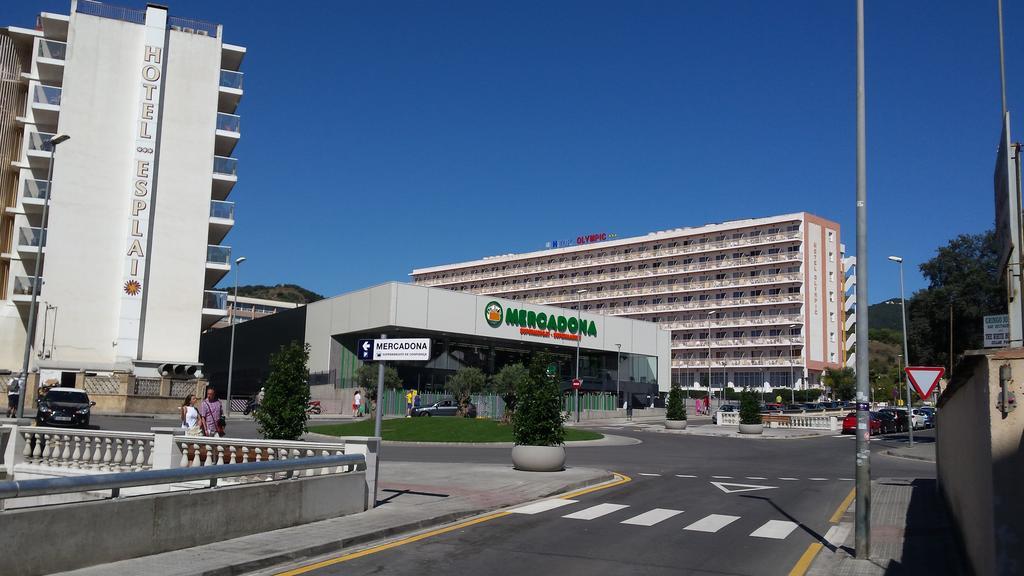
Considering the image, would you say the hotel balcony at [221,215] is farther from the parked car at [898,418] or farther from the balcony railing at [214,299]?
the parked car at [898,418]

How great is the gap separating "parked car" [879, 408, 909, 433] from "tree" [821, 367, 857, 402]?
1900 inches

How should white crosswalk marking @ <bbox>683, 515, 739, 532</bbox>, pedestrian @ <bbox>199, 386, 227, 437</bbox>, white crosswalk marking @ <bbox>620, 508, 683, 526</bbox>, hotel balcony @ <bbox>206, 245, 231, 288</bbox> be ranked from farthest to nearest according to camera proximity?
hotel balcony @ <bbox>206, 245, 231, 288</bbox> < pedestrian @ <bbox>199, 386, 227, 437</bbox> < white crosswalk marking @ <bbox>620, 508, 683, 526</bbox> < white crosswalk marking @ <bbox>683, 515, 739, 532</bbox>

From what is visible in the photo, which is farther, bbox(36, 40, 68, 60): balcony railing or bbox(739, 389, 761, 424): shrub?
bbox(36, 40, 68, 60): balcony railing

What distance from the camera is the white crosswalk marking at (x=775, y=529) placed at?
12141 millimetres

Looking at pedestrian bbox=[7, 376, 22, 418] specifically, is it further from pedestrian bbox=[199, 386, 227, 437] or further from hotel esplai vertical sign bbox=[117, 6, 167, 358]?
pedestrian bbox=[199, 386, 227, 437]

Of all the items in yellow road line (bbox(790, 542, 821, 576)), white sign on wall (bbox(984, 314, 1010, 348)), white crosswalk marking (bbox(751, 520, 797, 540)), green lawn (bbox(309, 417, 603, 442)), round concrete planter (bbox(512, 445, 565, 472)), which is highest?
white sign on wall (bbox(984, 314, 1010, 348))

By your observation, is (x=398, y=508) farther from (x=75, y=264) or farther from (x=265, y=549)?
(x=75, y=264)

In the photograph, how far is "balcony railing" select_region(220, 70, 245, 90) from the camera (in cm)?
5931

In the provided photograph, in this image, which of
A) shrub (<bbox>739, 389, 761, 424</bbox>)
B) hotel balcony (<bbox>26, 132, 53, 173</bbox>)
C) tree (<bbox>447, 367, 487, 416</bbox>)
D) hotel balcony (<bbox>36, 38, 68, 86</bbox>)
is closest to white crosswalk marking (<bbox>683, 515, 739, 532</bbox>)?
shrub (<bbox>739, 389, 761, 424</bbox>)

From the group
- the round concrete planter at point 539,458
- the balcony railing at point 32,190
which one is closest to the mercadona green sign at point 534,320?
the balcony railing at point 32,190

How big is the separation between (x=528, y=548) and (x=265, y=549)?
10.8 feet

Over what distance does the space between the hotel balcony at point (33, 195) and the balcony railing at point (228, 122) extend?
39.7 feet

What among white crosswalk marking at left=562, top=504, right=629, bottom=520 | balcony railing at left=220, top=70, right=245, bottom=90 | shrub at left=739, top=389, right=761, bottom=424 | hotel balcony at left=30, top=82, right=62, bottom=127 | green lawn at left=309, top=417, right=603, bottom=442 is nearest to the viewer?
white crosswalk marking at left=562, top=504, right=629, bottom=520

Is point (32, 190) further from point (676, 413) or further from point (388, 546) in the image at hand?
point (388, 546)
